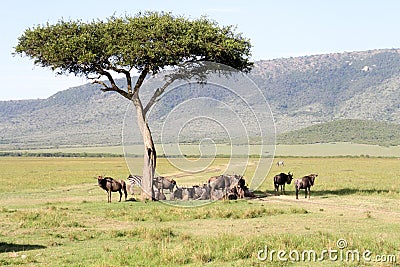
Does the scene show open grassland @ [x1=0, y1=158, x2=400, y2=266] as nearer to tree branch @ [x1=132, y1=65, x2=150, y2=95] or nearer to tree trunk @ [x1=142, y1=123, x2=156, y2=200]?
tree trunk @ [x1=142, y1=123, x2=156, y2=200]

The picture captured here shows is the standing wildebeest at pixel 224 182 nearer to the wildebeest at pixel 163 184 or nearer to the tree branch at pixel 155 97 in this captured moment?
the wildebeest at pixel 163 184

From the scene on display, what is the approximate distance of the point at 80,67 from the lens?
32.7 metres

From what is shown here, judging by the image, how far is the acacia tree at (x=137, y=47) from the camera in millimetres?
30594

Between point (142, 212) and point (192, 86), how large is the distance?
15357 millimetres

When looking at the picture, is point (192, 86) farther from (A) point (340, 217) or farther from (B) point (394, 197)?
(A) point (340, 217)

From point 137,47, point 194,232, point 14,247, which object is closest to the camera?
point 14,247

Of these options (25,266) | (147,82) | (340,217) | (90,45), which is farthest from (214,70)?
(25,266)

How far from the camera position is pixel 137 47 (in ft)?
99.1

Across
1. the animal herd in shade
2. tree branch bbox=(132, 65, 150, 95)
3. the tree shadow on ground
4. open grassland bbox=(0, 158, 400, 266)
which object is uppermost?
tree branch bbox=(132, 65, 150, 95)

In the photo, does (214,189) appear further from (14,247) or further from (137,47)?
(14,247)

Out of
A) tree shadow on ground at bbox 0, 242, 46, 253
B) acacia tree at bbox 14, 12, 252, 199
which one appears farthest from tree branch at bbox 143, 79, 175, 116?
tree shadow on ground at bbox 0, 242, 46, 253

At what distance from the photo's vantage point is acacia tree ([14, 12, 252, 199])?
30.6 m

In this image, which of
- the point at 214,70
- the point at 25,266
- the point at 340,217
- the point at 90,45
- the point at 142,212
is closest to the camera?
the point at 25,266

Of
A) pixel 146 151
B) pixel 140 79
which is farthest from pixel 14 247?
pixel 140 79
